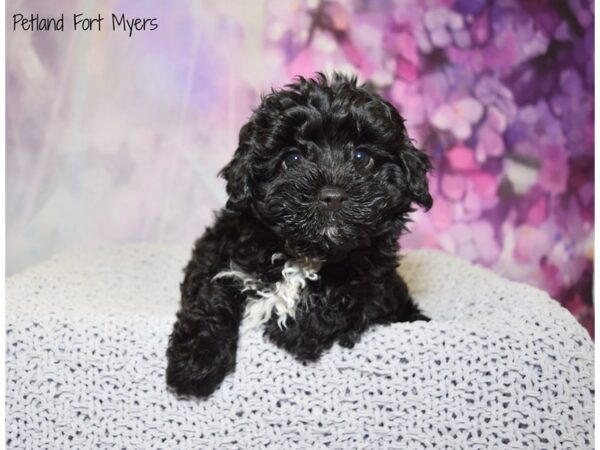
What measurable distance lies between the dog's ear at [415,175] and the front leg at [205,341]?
31.1 inches

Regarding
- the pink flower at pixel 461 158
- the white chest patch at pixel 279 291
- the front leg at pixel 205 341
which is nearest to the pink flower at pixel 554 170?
the pink flower at pixel 461 158

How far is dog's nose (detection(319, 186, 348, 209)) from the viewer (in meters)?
2.23

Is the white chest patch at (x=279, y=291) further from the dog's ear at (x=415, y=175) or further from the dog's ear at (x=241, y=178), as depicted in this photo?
the dog's ear at (x=415, y=175)

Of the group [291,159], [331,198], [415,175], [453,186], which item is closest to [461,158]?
[453,186]

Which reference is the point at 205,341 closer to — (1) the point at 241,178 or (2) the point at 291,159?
(1) the point at 241,178

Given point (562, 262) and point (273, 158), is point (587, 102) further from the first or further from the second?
point (273, 158)

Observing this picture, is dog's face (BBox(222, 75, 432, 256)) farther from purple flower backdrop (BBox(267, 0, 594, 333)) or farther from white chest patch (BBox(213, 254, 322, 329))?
purple flower backdrop (BBox(267, 0, 594, 333))

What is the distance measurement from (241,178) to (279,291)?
45 cm

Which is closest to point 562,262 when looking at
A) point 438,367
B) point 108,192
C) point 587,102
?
point 587,102

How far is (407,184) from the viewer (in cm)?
248

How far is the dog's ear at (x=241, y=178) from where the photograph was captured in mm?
2398

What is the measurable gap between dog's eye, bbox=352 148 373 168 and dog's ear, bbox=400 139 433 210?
0.13m

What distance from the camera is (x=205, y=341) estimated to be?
2346 mm

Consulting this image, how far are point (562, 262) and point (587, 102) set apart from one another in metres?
1.06
